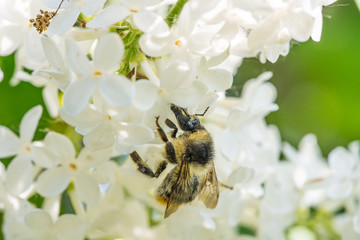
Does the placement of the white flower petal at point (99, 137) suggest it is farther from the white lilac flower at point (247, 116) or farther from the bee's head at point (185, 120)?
the white lilac flower at point (247, 116)

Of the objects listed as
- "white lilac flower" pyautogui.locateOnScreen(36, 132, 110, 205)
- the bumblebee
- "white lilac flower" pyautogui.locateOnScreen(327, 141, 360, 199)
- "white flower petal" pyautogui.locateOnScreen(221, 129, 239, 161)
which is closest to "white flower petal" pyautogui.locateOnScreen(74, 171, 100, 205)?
"white lilac flower" pyautogui.locateOnScreen(36, 132, 110, 205)

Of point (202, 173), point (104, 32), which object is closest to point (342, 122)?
point (202, 173)

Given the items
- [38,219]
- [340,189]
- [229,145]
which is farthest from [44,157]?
[340,189]

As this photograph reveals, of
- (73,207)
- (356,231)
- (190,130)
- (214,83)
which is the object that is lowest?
(356,231)

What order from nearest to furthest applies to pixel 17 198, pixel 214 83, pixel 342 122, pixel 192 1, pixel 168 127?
pixel 192 1 < pixel 214 83 < pixel 168 127 < pixel 17 198 < pixel 342 122

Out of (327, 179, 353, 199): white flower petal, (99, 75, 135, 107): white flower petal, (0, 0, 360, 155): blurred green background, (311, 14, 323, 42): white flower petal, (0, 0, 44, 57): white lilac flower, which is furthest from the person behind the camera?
(0, 0, 360, 155): blurred green background

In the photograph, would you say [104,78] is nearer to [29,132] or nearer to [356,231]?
[29,132]

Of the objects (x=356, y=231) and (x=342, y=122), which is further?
(x=342, y=122)

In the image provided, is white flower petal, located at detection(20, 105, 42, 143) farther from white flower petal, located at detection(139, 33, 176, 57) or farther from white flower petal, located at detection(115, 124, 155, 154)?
white flower petal, located at detection(139, 33, 176, 57)
